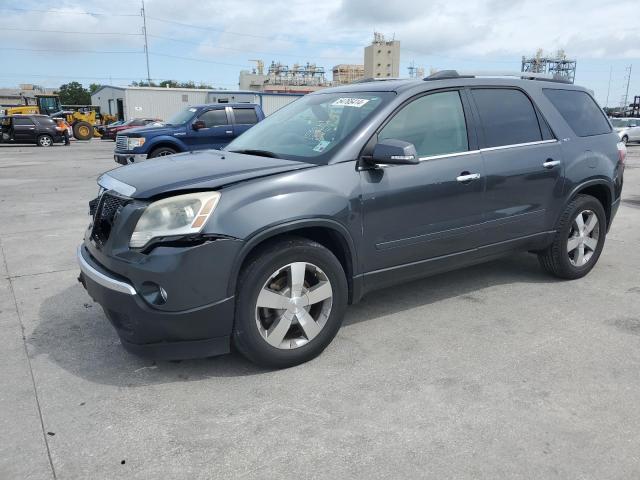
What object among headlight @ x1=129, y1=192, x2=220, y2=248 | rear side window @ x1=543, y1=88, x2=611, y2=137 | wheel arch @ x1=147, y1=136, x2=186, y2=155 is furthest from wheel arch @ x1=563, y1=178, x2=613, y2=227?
wheel arch @ x1=147, y1=136, x2=186, y2=155

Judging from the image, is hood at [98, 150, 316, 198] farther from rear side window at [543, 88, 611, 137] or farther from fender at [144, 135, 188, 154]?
fender at [144, 135, 188, 154]

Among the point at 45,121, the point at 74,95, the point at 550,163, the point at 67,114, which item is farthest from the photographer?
the point at 74,95

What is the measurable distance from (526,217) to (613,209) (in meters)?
1.38

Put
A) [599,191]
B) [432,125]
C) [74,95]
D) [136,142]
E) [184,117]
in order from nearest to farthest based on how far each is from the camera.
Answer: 1. [432,125]
2. [599,191]
3. [136,142]
4. [184,117]
5. [74,95]

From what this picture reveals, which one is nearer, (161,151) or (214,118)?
(161,151)

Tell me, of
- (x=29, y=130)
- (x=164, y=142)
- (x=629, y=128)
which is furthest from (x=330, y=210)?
(x=629, y=128)

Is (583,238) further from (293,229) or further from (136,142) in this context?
(136,142)

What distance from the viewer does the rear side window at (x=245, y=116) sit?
1365cm

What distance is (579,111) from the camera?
4945 millimetres

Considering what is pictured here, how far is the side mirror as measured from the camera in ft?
10.9

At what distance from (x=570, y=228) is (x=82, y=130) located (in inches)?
1347

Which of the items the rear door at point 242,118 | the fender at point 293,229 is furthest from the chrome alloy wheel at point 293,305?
the rear door at point 242,118

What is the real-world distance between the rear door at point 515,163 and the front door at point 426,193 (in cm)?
17

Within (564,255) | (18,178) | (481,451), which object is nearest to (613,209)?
(564,255)
